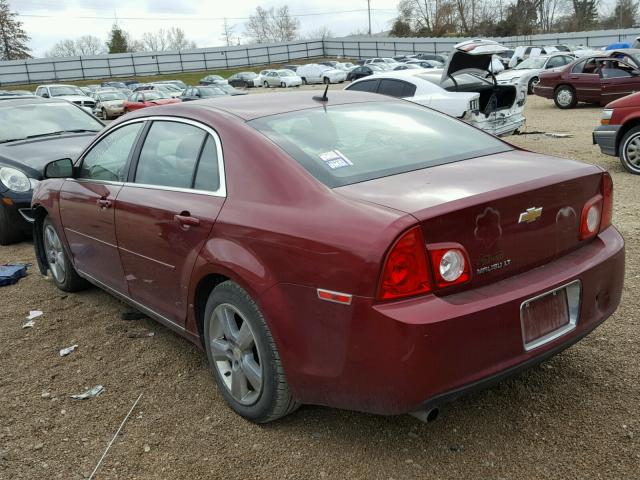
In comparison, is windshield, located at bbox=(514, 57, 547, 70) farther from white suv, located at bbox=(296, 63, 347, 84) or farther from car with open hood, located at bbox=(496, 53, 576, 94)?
white suv, located at bbox=(296, 63, 347, 84)

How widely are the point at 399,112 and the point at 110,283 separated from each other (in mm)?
2248

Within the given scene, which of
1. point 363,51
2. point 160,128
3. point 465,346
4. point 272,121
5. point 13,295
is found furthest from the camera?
point 363,51

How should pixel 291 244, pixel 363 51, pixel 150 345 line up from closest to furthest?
pixel 291 244
pixel 150 345
pixel 363 51

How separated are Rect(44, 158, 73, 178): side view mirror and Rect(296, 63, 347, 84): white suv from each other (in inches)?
1719

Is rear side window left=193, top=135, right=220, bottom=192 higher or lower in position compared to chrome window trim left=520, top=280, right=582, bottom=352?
higher

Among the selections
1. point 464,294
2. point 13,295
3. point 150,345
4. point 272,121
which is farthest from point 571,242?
point 13,295

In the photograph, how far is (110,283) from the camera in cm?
414

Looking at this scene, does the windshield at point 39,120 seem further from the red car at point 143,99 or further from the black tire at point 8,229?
the red car at point 143,99

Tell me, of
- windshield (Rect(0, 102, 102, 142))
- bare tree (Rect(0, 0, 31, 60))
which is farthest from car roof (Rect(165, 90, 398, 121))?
bare tree (Rect(0, 0, 31, 60))

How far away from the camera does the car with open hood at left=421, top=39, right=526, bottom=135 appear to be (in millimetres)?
10312

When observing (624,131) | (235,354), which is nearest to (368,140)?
(235,354)

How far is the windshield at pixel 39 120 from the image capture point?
7.70 m

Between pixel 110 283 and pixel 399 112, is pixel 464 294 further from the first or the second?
pixel 110 283

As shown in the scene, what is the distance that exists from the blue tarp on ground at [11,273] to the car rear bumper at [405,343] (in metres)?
3.94
